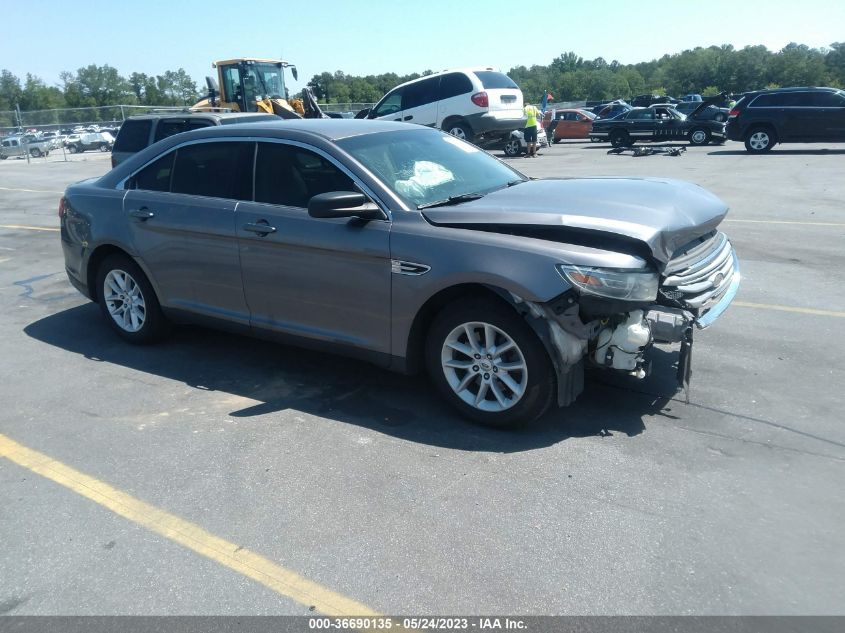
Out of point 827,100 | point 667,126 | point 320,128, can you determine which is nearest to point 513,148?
point 667,126

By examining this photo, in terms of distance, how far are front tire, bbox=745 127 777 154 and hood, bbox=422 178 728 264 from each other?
1872cm

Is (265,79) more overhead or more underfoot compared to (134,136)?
more overhead

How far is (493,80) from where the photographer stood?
65.9 ft

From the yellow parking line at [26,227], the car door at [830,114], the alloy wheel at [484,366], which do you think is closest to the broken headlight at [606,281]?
the alloy wheel at [484,366]

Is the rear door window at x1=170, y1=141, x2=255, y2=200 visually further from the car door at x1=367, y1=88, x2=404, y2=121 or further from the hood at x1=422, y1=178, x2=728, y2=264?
the car door at x1=367, y1=88, x2=404, y2=121

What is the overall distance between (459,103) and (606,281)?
16695 mm

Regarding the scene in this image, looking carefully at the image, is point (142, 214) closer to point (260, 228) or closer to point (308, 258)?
point (260, 228)

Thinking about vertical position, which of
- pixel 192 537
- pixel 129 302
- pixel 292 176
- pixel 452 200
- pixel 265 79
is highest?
pixel 265 79

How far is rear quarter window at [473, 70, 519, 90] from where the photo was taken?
19.8m

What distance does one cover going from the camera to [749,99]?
21.3 m

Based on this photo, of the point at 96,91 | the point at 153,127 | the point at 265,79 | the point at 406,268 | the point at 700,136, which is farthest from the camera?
the point at 96,91

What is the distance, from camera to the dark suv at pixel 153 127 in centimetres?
1062

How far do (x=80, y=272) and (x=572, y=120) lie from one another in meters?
29.2

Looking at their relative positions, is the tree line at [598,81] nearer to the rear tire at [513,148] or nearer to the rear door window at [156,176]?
the rear tire at [513,148]
